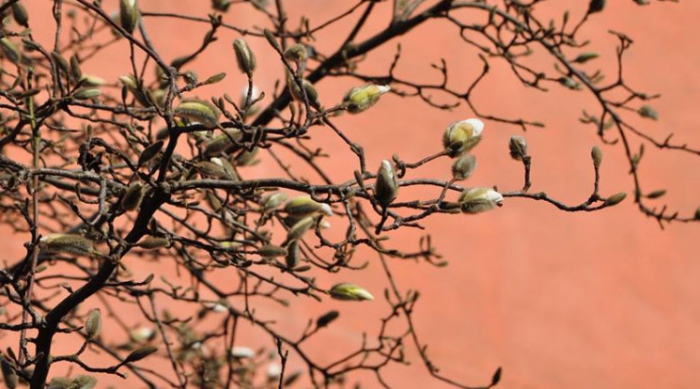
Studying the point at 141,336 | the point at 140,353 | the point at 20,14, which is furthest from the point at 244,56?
the point at 141,336

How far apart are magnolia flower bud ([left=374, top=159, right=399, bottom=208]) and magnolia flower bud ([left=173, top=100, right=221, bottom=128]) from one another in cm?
15

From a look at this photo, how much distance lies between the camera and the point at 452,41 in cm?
357

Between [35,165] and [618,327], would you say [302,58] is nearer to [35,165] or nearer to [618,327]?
[35,165]

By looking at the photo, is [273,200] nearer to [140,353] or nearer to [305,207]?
[305,207]

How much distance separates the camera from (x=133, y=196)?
106cm

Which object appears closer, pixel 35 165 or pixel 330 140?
pixel 35 165

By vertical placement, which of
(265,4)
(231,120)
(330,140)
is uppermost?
(330,140)

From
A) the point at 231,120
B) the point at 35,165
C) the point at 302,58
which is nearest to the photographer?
the point at 231,120

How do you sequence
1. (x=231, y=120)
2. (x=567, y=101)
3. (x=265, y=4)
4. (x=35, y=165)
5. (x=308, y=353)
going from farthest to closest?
(x=567, y=101) < (x=308, y=353) < (x=265, y=4) < (x=35, y=165) < (x=231, y=120)

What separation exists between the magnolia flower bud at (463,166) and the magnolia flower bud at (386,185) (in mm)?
106

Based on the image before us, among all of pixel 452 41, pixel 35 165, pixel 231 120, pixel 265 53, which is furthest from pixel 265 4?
pixel 452 41

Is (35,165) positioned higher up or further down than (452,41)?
further down

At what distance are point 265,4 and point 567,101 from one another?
166 centimetres

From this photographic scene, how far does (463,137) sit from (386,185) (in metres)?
0.13
